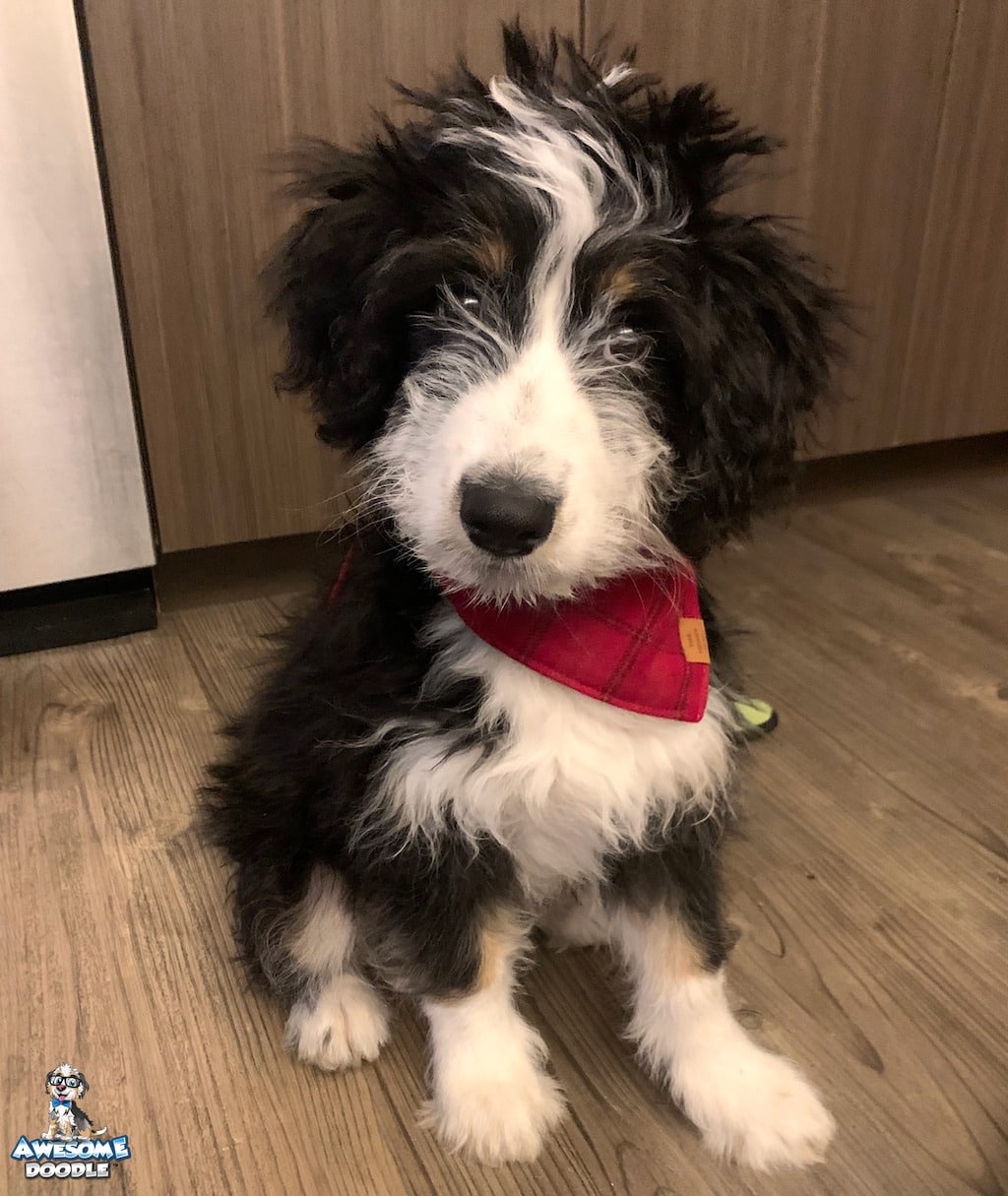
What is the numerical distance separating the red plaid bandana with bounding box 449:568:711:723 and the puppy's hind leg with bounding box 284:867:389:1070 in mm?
344

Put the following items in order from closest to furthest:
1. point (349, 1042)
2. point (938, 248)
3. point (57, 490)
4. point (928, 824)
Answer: point (349, 1042)
point (928, 824)
point (57, 490)
point (938, 248)

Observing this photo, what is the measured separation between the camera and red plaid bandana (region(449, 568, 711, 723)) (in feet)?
3.09

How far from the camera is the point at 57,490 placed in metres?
1.85

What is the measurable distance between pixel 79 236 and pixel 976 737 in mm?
1693

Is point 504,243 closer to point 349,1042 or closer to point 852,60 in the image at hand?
point 349,1042

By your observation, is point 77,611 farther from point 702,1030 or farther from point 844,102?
point 844,102

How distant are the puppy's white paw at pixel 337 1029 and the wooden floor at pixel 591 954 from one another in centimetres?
2

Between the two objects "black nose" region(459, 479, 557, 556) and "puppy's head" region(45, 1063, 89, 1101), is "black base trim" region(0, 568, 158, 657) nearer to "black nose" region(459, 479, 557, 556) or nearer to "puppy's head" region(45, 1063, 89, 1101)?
"puppy's head" region(45, 1063, 89, 1101)

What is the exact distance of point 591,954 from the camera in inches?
49.8

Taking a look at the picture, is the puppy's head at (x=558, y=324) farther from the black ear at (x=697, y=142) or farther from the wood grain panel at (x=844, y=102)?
the wood grain panel at (x=844, y=102)

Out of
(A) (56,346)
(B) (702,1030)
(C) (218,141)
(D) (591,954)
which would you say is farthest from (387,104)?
(B) (702,1030)

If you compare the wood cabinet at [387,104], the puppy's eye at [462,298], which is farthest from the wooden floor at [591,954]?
the puppy's eye at [462,298]

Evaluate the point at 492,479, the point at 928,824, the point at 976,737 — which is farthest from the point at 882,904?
the point at 492,479

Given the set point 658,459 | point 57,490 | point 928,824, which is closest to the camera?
point 658,459
